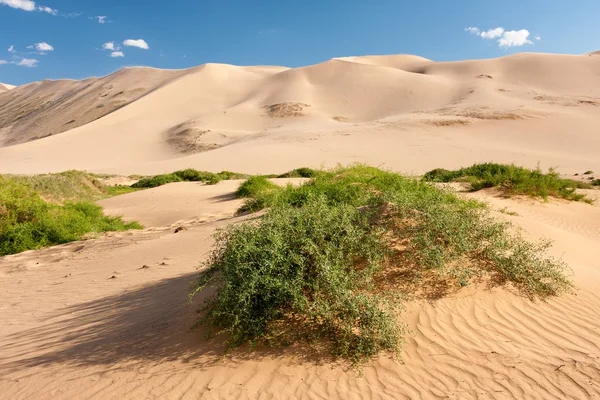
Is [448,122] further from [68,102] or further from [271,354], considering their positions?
[68,102]

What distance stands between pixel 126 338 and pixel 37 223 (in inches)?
315

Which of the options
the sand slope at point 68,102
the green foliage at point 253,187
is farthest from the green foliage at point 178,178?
the sand slope at point 68,102

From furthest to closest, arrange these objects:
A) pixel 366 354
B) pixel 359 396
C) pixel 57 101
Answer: pixel 57 101 → pixel 366 354 → pixel 359 396

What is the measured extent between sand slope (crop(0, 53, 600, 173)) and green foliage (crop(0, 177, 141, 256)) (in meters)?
20.4

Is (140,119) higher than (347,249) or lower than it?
higher

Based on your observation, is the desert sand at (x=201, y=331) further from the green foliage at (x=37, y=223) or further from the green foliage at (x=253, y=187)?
the green foliage at (x=37, y=223)

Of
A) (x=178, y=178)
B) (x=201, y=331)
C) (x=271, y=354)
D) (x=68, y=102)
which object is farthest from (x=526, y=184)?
(x=68, y=102)

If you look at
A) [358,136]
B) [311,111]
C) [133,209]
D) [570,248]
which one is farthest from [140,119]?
[570,248]

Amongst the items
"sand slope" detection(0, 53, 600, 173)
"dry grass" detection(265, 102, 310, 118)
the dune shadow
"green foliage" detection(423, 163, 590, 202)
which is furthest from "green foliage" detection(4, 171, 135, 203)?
"dry grass" detection(265, 102, 310, 118)

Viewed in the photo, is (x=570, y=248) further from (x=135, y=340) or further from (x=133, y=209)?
(x=133, y=209)

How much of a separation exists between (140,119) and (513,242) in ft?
212

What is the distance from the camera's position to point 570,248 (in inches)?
315

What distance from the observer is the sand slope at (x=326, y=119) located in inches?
1426

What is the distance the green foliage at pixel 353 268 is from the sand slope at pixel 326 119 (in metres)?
24.8
